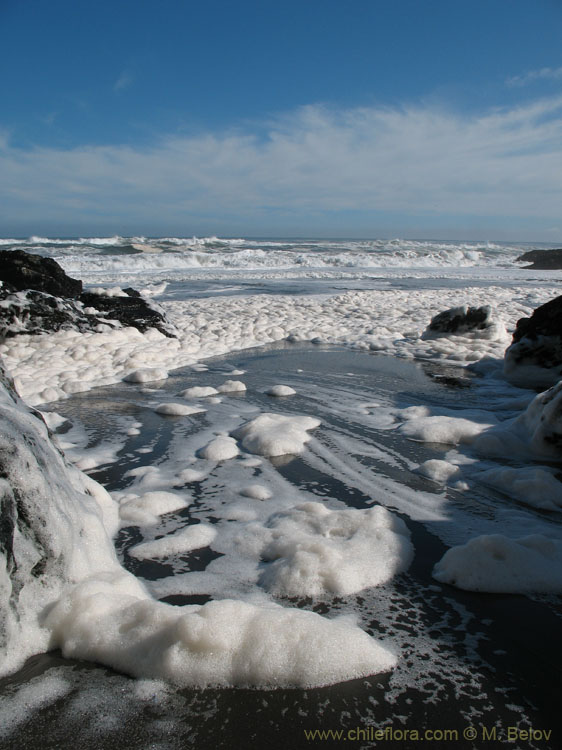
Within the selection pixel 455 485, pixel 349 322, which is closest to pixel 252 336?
pixel 349 322

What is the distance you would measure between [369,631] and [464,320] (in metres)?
6.14

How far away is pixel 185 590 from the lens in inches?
70.5

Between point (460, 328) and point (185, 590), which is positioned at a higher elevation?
point (460, 328)

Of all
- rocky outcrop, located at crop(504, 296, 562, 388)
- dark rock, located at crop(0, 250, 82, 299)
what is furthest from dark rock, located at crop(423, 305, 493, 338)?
dark rock, located at crop(0, 250, 82, 299)

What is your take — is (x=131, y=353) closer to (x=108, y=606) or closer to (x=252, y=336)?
(x=252, y=336)

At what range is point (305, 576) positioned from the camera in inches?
71.6

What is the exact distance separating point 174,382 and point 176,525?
116 inches

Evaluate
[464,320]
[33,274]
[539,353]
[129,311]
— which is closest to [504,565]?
[539,353]

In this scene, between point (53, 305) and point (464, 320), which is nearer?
point (53, 305)

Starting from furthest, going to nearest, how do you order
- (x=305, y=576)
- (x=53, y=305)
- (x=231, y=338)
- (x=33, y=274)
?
(x=231, y=338), (x=33, y=274), (x=53, y=305), (x=305, y=576)

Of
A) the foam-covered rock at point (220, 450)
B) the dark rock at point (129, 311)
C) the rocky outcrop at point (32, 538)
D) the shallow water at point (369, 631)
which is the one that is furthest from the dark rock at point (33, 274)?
the rocky outcrop at point (32, 538)

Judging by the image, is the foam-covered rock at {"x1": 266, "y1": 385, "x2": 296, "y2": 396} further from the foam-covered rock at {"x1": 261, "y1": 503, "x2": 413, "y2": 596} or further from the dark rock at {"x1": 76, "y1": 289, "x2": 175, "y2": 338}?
the dark rock at {"x1": 76, "y1": 289, "x2": 175, "y2": 338}

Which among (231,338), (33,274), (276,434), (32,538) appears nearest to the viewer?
(32,538)

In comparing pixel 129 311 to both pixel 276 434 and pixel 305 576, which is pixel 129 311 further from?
pixel 305 576
